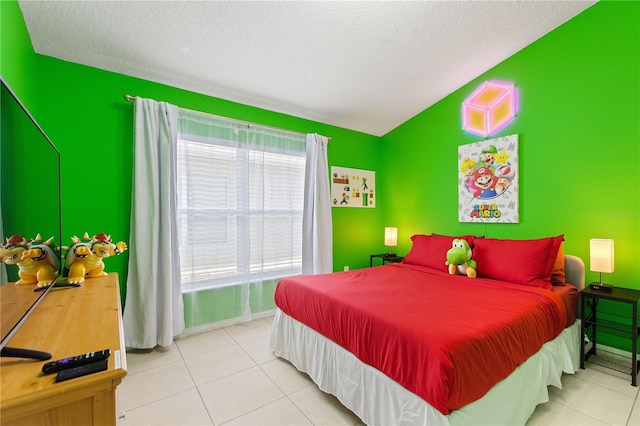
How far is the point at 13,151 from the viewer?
0.90 m

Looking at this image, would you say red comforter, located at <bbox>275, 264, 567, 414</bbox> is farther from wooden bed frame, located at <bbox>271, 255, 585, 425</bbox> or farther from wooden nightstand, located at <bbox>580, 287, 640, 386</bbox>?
wooden nightstand, located at <bbox>580, 287, 640, 386</bbox>

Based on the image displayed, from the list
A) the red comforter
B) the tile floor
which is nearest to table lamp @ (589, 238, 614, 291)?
the red comforter

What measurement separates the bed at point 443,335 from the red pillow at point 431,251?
0.28 m

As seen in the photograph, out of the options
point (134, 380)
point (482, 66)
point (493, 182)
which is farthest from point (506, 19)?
point (134, 380)

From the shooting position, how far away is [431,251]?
3109 millimetres

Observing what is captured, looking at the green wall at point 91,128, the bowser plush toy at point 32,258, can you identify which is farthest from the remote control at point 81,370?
the green wall at point 91,128

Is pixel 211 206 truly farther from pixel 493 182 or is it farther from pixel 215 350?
pixel 493 182

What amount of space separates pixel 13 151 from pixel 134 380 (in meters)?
1.88

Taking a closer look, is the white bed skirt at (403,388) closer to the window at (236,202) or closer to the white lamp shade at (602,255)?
the white lamp shade at (602,255)

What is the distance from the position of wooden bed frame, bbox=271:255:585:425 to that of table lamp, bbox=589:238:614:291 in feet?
1.15

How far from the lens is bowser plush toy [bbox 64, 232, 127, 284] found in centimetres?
170

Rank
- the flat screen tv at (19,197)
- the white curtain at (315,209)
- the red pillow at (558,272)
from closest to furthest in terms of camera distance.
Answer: the flat screen tv at (19,197) → the red pillow at (558,272) → the white curtain at (315,209)

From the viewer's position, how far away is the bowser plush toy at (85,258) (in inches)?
66.8

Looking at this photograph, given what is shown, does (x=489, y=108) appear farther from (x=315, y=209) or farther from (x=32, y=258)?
(x=32, y=258)
